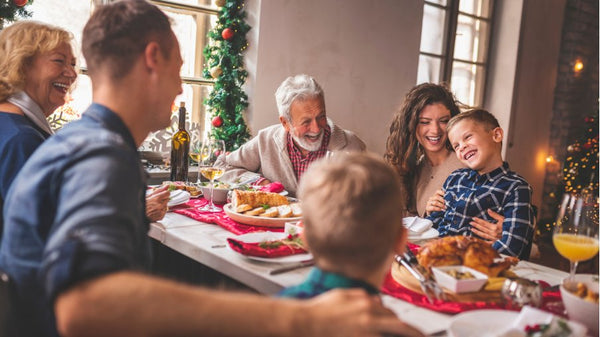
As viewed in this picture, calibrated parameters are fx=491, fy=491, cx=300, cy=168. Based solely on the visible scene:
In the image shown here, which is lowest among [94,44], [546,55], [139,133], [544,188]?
[544,188]

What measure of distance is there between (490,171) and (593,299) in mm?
1089

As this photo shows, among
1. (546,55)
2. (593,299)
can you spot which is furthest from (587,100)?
(593,299)

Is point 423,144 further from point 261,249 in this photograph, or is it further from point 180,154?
point 261,249

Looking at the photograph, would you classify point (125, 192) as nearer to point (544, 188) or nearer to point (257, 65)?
point (257, 65)

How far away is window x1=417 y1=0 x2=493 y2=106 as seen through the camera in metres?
4.98

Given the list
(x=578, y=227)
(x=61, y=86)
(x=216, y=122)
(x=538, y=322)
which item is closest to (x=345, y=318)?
(x=538, y=322)

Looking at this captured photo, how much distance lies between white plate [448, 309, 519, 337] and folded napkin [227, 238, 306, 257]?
0.56 m

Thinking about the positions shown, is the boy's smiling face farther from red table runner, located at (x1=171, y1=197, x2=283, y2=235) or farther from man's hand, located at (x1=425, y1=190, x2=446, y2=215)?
red table runner, located at (x1=171, y1=197, x2=283, y2=235)

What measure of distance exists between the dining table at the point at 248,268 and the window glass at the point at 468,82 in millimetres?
4004

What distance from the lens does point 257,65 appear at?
3.49 m

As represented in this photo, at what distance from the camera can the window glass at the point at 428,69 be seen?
4.95m

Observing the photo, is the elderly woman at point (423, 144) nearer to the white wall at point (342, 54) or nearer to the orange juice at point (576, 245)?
the white wall at point (342, 54)

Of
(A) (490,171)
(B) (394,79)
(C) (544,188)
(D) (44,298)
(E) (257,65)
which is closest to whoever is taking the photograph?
(D) (44,298)

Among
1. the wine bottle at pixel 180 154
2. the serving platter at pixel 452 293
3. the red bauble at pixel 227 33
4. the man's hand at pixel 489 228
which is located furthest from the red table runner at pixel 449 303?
the red bauble at pixel 227 33
